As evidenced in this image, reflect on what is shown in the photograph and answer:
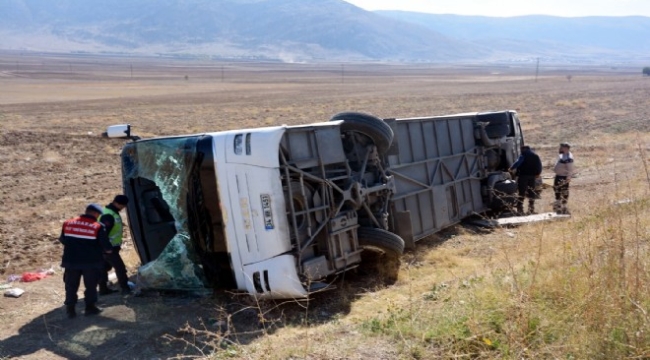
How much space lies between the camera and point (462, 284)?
21.3ft

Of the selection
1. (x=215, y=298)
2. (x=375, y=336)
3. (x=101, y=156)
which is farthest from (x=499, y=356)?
(x=101, y=156)

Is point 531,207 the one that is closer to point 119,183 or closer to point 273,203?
point 273,203

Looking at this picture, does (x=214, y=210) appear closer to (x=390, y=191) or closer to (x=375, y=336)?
(x=390, y=191)

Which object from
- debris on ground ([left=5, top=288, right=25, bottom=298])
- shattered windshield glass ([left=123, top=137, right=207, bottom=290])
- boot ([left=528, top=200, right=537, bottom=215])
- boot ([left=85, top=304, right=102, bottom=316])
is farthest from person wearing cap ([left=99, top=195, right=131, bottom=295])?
boot ([left=528, top=200, right=537, bottom=215])

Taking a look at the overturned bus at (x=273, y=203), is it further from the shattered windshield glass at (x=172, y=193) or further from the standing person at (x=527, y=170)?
the standing person at (x=527, y=170)

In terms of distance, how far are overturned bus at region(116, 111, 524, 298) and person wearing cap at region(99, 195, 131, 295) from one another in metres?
0.37

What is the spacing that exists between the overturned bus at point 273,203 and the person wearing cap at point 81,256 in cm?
74

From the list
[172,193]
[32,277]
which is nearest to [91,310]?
[172,193]

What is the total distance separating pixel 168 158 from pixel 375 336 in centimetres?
357

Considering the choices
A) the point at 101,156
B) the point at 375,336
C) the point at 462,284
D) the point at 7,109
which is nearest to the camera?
the point at 375,336

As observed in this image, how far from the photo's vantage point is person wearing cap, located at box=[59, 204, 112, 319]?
289 inches

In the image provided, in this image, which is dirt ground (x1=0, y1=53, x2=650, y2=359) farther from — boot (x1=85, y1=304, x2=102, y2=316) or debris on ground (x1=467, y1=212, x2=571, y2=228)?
debris on ground (x1=467, y1=212, x2=571, y2=228)

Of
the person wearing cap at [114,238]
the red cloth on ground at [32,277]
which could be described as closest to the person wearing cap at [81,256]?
the person wearing cap at [114,238]

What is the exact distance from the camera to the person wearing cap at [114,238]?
798 centimetres
